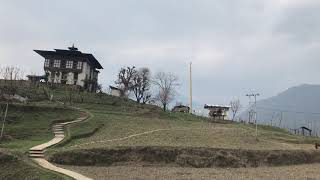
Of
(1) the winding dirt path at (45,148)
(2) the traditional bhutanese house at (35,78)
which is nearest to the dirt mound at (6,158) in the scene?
(1) the winding dirt path at (45,148)

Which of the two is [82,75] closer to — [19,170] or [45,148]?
[45,148]

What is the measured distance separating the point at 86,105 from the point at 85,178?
43.1 m

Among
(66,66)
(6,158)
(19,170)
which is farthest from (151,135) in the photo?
(66,66)

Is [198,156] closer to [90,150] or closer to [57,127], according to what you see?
[90,150]

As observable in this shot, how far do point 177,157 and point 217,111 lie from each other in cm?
4779

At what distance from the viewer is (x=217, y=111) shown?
3472 inches

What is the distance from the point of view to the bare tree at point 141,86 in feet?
309

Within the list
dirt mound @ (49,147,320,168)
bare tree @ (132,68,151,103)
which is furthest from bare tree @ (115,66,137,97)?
dirt mound @ (49,147,320,168)

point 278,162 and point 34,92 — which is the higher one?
point 34,92

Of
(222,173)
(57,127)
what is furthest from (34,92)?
(222,173)

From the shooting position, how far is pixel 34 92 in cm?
7662

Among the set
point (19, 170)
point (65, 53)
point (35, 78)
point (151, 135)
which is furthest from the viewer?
point (35, 78)

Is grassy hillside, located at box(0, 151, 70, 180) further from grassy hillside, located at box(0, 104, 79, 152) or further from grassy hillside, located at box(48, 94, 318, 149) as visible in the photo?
grassy hillside, located at box(48, 94, 318, 149)

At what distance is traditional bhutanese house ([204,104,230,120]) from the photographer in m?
86.3
